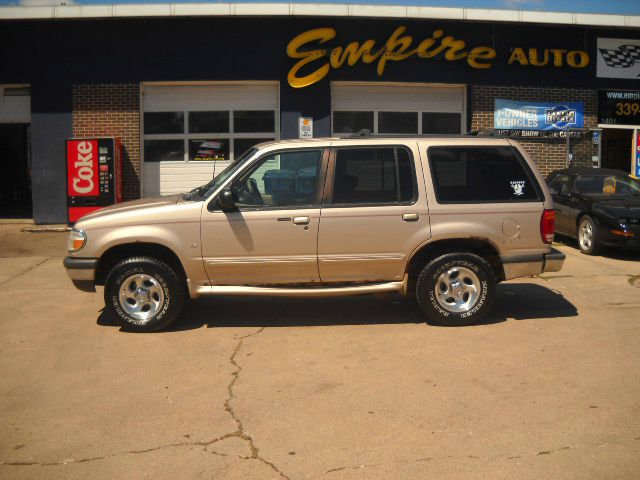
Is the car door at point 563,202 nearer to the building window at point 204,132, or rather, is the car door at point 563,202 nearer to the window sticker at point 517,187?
the window sticker at point 517,187

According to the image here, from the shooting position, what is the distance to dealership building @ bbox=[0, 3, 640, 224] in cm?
1534

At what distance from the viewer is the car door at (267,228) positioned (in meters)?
6.87

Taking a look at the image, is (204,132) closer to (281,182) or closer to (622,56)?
(281,182)

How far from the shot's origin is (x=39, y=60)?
15.4m

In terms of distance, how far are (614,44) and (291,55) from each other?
7930 mm

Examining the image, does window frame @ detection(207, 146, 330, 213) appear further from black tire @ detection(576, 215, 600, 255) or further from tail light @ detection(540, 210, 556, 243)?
black tire @ detection(576, 215, 600, 255)

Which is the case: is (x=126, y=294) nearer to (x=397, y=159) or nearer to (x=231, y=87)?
(x=397, y=159)

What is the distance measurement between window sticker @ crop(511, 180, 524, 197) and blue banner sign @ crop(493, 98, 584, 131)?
9436 mm

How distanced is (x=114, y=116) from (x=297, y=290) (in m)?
10.2

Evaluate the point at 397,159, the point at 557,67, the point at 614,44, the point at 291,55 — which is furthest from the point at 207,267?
the point at 614,44

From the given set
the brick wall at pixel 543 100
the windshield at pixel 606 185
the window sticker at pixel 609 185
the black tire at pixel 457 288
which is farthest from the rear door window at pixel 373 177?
the brick wall at pixel 543 100

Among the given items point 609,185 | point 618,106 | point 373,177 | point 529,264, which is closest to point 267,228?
point 373,177

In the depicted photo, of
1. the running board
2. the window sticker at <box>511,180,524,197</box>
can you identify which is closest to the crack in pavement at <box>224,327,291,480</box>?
the running board

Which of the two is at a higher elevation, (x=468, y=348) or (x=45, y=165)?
(x=45, y=165)
